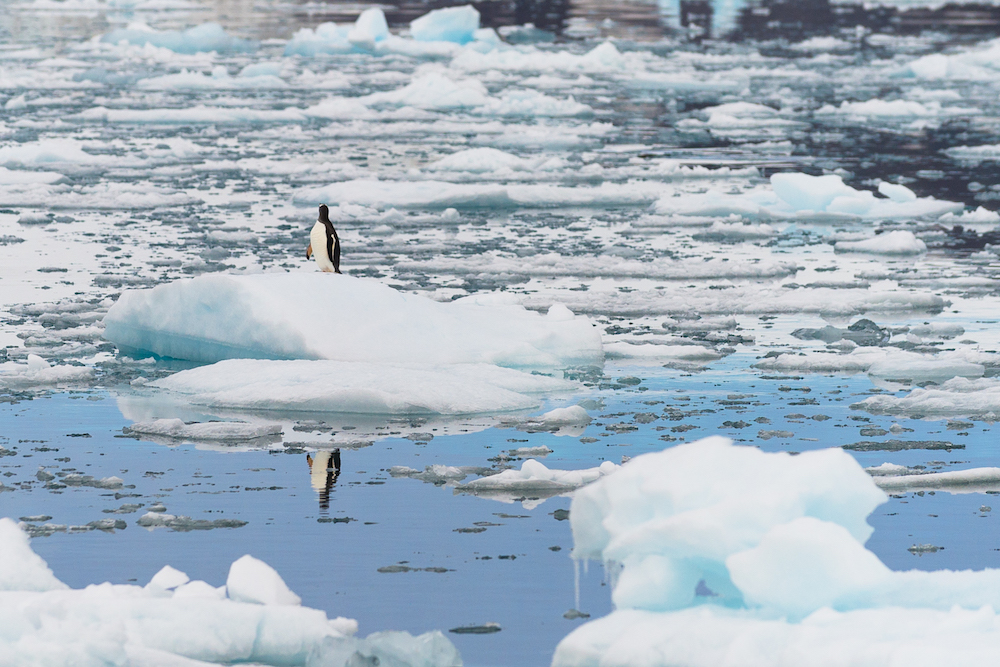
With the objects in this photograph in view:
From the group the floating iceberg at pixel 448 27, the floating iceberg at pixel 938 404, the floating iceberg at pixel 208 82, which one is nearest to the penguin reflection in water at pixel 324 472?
the floating iceberg at pixel 938 404

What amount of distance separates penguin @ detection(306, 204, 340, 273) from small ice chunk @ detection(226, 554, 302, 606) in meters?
5.26

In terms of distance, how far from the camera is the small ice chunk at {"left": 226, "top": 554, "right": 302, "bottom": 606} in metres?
4.36

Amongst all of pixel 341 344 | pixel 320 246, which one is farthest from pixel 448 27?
pixel 341 344

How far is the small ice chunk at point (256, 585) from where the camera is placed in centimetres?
436

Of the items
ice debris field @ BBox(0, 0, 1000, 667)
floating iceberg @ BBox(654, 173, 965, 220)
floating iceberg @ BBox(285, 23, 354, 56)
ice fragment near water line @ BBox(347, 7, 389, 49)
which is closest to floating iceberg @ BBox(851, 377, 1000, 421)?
ice debris field @ BBox(0, 0, 1000, 667)

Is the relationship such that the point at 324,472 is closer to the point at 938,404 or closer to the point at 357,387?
the point at 357,387

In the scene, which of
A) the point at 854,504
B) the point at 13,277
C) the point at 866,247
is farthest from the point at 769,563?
the point at 866,247

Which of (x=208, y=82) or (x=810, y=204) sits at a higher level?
(x=208, y=82)

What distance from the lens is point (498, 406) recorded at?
22.9 ft

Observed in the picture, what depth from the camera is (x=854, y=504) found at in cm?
404

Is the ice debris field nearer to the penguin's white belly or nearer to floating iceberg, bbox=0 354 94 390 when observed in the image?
floating iceberg, bbox=0 354 94 390

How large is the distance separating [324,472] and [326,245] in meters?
3.84

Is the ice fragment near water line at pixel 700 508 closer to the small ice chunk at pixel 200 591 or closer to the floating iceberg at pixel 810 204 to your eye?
the small ice chunk at pixel 200 591

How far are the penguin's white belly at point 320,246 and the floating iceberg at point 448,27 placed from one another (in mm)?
24171
